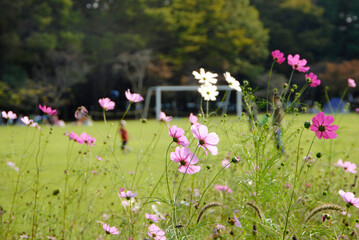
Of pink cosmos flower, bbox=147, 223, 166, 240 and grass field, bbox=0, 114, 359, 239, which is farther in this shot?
grass field, bbox=0, 114, 359, 239

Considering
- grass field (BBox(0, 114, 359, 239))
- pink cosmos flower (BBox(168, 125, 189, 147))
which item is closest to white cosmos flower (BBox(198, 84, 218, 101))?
grass field (BBox(0, 114, 359, 239))

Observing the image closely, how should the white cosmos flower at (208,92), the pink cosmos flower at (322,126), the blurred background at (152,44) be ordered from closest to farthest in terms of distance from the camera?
the pink cosmos flower at (322,126) → the white cosmos flower at (208,92) → the blurred background at (152,44)

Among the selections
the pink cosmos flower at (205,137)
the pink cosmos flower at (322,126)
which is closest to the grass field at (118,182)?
the pink cosmos flower at (205,137)

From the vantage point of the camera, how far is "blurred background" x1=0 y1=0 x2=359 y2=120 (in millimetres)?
20172

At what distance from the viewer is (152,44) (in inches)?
931

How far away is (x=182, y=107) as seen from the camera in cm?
2391

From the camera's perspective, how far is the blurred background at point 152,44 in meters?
Answer: 20.2

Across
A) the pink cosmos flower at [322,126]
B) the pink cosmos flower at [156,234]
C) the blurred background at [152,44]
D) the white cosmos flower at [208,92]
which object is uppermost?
the pink cosmos flower at [322,126]

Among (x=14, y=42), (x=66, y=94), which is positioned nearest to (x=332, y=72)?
(x=66, y=94)

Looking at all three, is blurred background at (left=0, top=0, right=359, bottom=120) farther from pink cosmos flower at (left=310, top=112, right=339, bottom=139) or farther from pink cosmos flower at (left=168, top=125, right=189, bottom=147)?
pink cosmos flower at (left=310, top=112, right=339, bottom=139)

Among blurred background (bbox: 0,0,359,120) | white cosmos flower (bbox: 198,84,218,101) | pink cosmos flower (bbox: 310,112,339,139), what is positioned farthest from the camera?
blurred background (bbox: 0,0,359,120)

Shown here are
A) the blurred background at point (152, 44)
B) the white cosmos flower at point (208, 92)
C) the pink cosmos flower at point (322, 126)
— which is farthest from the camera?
the blurred background at point (152, 44)

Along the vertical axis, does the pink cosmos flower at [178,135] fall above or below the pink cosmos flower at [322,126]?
below

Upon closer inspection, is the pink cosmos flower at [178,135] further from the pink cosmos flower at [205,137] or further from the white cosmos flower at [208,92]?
the white cosmos flower at [208,92]
